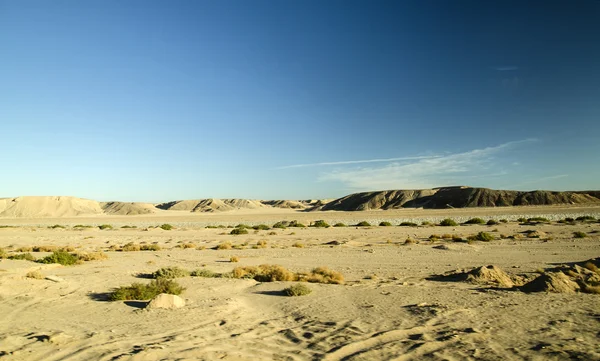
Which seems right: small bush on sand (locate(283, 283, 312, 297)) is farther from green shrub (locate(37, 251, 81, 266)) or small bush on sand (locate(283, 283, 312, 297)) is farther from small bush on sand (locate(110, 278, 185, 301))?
green shrub (locate(37, 251, 81, 266))

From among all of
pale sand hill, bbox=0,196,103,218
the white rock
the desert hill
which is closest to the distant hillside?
the desert hill

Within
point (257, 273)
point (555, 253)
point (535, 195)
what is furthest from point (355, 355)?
point (535, 195)

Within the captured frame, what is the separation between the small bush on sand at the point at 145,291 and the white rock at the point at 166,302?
939 millimetres

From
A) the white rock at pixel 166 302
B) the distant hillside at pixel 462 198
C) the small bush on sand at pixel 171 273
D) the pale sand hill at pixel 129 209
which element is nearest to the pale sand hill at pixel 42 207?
the pale sand hill at pixel 129 209

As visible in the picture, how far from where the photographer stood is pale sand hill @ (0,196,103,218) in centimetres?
11339

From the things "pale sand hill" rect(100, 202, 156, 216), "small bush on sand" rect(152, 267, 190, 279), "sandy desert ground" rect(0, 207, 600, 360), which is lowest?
"sandy desert ground" rect(0, 207, 600, 360)

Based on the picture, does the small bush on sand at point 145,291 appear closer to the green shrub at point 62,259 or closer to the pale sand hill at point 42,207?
the green shrub at point 62,259

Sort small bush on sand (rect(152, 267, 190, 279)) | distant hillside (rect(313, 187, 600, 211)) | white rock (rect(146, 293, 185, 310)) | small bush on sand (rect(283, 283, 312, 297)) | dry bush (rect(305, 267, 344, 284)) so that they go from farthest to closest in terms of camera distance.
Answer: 1. distant hillside (rect(313, 187, 600, 211))
2. small bush on sand (rect(152, 267, 190, 279))
3. dry bush (rect(305, 267, 344, 284))
4. small bush on sand (rect(283, 283, 312, 297))
5. white rock (rect(146, 293, 185, 310))

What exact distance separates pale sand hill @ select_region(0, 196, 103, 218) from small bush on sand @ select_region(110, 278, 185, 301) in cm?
12247

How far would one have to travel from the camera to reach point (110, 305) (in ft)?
32.6

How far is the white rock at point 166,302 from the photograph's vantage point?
953 cm

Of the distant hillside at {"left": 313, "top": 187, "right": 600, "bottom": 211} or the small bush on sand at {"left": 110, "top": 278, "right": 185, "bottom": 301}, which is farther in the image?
the distant hillside at {"left": 313, "top": 187, "right": 600, "bottom": 211}

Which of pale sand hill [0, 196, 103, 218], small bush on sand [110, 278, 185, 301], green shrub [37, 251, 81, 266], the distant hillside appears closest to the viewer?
small bush on sand [110, 278, 185, 301]

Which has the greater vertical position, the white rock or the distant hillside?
the distant hillside
